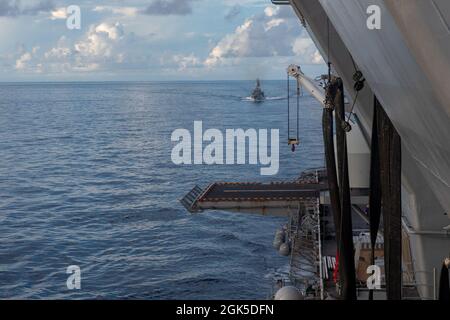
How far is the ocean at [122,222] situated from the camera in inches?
1366

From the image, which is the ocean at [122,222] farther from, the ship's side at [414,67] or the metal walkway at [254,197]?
the ship's side at [414,67]

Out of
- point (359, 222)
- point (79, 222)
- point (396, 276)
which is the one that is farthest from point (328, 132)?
point (79, 222)

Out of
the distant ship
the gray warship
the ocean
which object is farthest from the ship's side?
the distant ship

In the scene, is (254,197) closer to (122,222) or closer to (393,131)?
(122,222)

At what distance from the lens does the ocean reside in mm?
34688

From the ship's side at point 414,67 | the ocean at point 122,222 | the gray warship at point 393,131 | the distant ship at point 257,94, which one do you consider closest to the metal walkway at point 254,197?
the ocean at point 122,222

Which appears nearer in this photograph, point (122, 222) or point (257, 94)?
point (122, 222)

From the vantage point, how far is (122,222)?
4738cm

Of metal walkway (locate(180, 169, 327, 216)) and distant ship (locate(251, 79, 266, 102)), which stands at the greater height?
distant ship (locate(251, 79, 266, 102))

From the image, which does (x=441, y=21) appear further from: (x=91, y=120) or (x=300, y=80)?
(x=91, y=120)

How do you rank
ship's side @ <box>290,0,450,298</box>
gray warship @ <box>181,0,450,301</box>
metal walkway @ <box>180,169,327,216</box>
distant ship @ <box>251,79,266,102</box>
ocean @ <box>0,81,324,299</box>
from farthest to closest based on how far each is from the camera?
distant ship @ <box>251,79,266,102</box> < ocean @ <box>0,81,324,299</box> < metal walkway @ <box>180,169,327,216</box> < gray warship @ <box>181,0,450,301</box> < ship's side @ <box>290,0,450,298</box>

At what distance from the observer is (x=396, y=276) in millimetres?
6566

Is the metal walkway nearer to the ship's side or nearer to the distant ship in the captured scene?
the ship's side

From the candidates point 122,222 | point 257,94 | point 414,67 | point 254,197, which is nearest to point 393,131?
point 414,67
